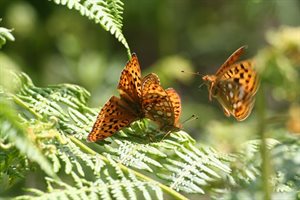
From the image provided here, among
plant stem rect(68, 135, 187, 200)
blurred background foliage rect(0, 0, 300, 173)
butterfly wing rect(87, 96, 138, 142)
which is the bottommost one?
plant stem rect(68, 135, 187, 200)

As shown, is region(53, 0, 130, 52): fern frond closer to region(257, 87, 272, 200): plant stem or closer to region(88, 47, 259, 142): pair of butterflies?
region(88, 47, 259, 142): pair of butterflies

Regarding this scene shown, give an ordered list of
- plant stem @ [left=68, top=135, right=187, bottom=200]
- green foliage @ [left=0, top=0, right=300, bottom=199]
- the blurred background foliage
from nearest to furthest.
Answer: green foliage @ [left=0, top=0, right=300, bottom=199], plant stem @ [left=68, top=135, right=187, bottom=200], the blurred background foliage

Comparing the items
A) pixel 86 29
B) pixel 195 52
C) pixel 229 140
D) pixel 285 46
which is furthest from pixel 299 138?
pixel 195 52

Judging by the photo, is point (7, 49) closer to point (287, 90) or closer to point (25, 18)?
point (25, 18)

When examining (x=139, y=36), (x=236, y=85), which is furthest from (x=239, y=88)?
(x=139, y=36)

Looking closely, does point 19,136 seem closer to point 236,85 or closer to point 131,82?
point 131,82

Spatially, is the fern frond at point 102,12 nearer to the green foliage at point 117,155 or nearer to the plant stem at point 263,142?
the green foliage at point 117,155

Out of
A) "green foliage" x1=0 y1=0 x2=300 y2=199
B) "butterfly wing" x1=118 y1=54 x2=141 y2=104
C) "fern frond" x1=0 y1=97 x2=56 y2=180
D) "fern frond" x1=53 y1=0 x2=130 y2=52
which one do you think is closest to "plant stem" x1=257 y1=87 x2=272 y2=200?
"green foliage" x1=0 y1=0 x2=300 y2=199

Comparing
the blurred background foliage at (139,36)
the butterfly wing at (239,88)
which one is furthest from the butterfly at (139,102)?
the blurred background foliage at (139,36)
